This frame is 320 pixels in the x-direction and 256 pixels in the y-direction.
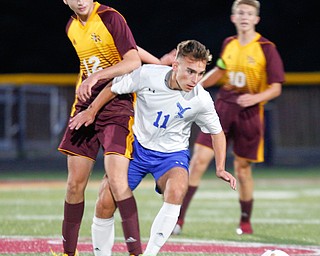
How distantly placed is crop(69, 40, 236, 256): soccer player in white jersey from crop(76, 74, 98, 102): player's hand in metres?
0.16

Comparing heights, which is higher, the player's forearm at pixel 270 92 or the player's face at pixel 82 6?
the player's face at pixel 82 6

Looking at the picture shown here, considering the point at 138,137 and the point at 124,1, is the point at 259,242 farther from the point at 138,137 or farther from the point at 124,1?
the point at 124,1

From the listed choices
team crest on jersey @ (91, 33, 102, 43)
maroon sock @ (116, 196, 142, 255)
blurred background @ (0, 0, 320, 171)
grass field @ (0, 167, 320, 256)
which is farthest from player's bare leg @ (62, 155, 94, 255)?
blurred background @ (0, 0, 320, 171)

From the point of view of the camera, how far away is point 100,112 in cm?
682

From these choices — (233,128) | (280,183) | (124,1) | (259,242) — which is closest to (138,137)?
(259,242)

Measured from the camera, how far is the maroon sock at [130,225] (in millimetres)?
6449

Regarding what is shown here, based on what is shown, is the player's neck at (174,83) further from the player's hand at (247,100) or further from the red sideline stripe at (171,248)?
the player's hand at (247,100)

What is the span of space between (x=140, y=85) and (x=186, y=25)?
2112cm

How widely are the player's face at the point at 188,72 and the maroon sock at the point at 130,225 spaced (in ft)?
2.80

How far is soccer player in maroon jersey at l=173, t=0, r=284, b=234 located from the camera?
30.2 ft

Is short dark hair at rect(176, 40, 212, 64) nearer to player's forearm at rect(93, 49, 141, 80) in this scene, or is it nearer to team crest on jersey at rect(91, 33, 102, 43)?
player's forearm at rect(93, 49, 141, 80)

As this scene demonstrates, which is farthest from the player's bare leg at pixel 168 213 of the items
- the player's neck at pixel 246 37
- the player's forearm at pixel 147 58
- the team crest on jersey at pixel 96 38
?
the player's neck at pixel 246 37

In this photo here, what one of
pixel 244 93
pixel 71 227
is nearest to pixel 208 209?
pixel 244 93

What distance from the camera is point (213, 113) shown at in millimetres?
6691
